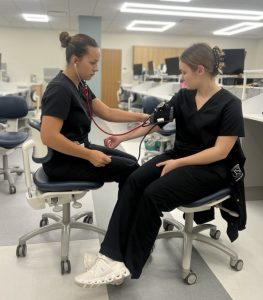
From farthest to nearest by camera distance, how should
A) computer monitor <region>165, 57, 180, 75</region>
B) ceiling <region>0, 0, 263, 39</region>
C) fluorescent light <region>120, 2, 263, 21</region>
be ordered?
fluorescent light <region>120, 2, 263, 21</region>
ceiling <region>0, 0, 263, 39</region>
computer monitor <region>165, 57, 180, 75</region>

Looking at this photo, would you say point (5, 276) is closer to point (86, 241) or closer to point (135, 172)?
point (86, 241)

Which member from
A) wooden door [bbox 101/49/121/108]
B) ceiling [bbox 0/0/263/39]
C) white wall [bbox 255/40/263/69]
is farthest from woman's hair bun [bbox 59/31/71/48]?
white wall [bbox 255/40/263/69]

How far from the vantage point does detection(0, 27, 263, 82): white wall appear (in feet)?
31.2

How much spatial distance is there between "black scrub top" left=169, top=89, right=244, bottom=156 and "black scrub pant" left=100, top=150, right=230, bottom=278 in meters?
0.15

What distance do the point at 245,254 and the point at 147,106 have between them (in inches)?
83.9

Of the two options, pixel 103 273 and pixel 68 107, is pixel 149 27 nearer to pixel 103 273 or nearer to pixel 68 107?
Result: pixel 68 107

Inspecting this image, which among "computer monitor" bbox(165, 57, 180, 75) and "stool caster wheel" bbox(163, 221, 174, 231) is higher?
"computer monitor" bbox(165, 57, 180, 75)

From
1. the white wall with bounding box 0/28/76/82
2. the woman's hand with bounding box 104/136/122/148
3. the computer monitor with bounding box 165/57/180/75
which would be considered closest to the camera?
the woman's hand with bounding box 104/136/122/148

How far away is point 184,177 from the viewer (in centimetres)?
140

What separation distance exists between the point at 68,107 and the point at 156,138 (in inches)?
97.9

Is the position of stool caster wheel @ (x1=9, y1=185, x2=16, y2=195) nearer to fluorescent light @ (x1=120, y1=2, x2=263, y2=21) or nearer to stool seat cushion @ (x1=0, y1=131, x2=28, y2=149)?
stool seat cushion @ (x1=0, y1=131, x2=28, y2=149)

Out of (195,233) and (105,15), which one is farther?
(105,15)

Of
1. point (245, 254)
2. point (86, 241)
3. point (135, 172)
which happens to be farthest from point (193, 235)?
point (86, 241)

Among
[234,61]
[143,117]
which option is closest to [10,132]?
[143,117]
